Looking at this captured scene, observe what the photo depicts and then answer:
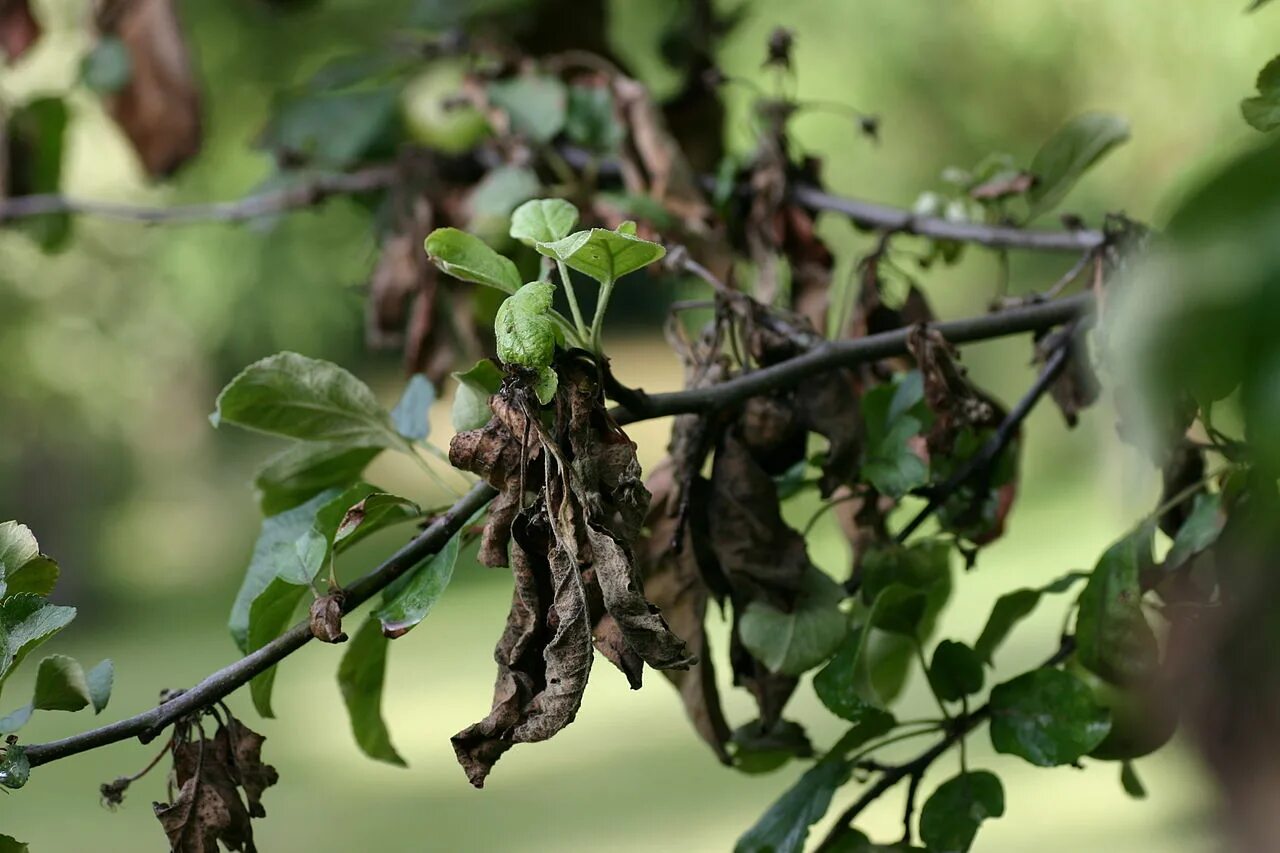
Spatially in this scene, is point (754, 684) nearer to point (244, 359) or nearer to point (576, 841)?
point (576, 841)

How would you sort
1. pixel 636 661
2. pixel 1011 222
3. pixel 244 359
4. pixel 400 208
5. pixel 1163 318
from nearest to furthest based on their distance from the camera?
pixel 1163 318 < pixel 636 661 < pixel 1011 222 < pixel 400 208 < pixel 244 359

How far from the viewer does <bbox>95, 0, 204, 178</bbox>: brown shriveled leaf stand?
756 millimetres

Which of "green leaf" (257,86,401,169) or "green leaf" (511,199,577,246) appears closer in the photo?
"green leaf" (511,199,577,246)

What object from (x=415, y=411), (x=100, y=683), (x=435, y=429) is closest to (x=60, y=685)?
(x=100, y=683)

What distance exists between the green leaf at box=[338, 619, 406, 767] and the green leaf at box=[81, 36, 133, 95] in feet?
1.62

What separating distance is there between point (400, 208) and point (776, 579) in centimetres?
37

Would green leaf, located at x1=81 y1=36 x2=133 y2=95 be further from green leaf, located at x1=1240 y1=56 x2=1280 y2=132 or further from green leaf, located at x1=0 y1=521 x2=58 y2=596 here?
green leaf, located at x1=1240 y1=56 x2=1280 y2=132

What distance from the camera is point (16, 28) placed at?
73cm

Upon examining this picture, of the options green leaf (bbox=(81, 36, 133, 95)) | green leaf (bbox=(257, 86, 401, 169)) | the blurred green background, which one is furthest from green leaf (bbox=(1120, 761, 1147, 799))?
the blurred green background

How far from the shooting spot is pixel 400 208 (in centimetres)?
68

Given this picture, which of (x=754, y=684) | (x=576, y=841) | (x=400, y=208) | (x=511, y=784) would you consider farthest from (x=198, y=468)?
(x=754, y=684)

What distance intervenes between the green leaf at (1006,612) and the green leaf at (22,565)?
27cm

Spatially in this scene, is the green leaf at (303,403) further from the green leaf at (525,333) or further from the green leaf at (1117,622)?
the green leaf at (1117,622)

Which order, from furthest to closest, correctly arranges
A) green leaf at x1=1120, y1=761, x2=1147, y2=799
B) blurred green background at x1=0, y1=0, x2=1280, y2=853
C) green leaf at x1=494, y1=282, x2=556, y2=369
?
blurred green background at x1=0, y1=0, x2=1280, y2=853
green leaf at x1=1120, y1=761, x2=1147, y2=799
green leaf at x1=494, y1=282, x2=556, y2=369
